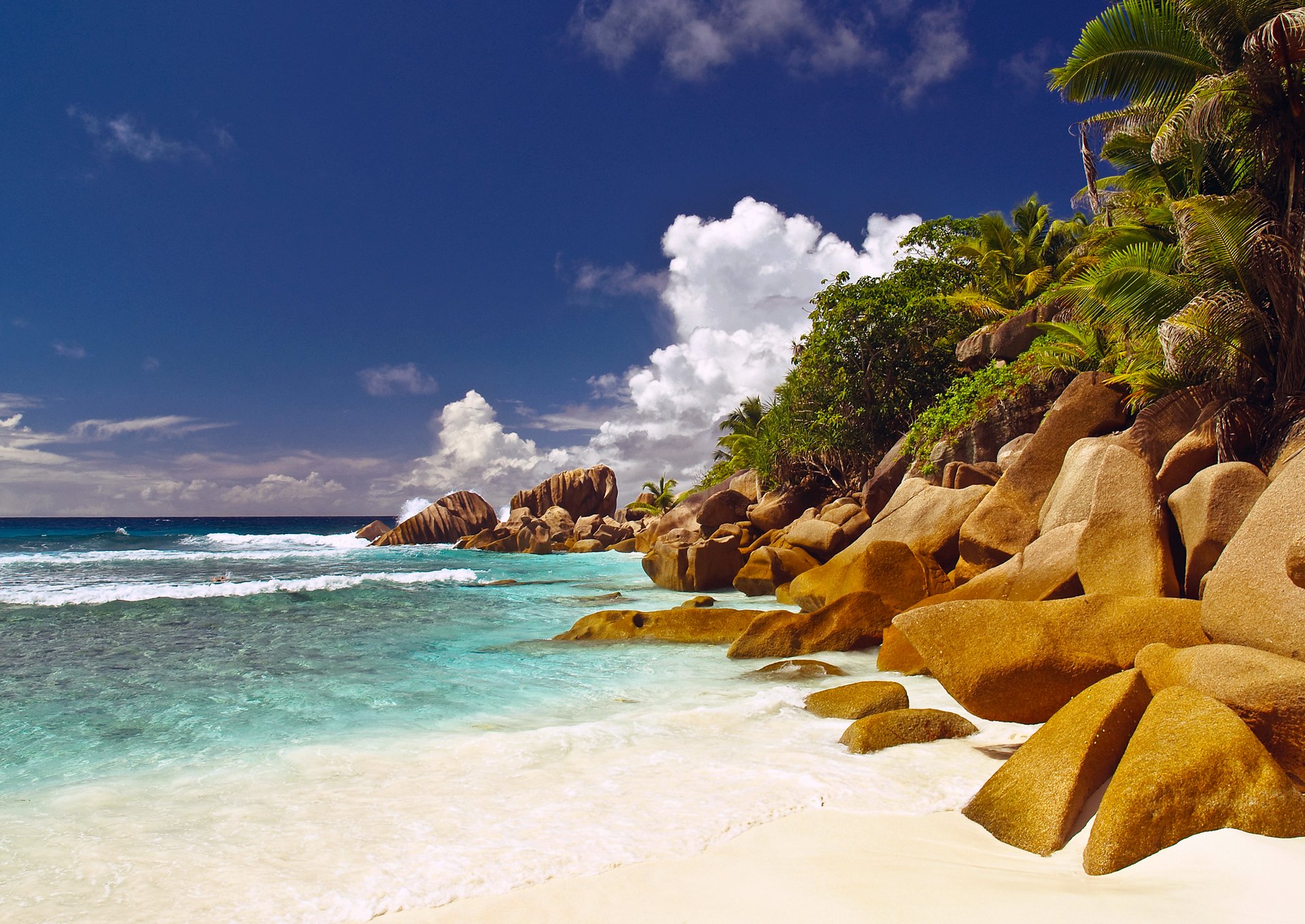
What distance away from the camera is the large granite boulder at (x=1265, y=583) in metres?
4.38

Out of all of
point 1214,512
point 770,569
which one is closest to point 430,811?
point 1214,512

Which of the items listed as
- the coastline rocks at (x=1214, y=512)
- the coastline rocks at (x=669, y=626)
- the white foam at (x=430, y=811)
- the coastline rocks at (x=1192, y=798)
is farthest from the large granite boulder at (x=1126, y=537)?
the coastline rocks at (x=669, y=626)

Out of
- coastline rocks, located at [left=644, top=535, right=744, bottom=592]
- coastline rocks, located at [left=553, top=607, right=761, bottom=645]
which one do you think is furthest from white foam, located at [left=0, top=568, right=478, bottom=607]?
coastline rocks, located at [left=553, top=607, right=761, bottom=645]

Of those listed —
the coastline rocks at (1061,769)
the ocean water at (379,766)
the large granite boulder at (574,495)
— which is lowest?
the ocean water at (379,766)

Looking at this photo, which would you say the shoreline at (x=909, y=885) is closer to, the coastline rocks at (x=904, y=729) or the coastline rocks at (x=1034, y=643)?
the coastline rocks at (x=1034, y=643)

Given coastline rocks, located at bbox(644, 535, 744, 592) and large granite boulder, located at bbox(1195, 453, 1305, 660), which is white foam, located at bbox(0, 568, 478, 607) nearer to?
coastline rocks, located at bbox(644, 535, 744, 592)

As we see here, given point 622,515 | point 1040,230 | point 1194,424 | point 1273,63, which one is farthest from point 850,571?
point 622,515

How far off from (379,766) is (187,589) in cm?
1681

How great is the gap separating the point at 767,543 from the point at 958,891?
16326 mm

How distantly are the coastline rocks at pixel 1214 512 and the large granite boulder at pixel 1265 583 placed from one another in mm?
1390

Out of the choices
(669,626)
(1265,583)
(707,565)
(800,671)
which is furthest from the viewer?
(707,565)

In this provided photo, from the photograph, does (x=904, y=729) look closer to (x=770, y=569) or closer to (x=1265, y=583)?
(x=1265, y=583)

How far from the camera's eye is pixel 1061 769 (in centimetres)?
368

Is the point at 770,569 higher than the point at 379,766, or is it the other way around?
the point at 770,569
